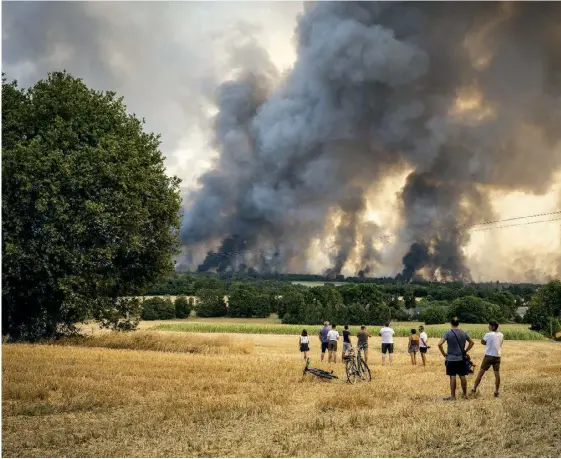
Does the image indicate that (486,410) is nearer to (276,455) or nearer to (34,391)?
(276,455)

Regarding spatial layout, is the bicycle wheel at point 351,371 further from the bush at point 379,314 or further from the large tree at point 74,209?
the bush at point 379,314

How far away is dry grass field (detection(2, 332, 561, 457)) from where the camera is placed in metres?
11.6

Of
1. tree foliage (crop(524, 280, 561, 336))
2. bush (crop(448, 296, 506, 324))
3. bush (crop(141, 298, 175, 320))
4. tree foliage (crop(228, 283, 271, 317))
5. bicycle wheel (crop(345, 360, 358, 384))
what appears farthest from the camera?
tree foliage (crop(228, 283, 271, 317))

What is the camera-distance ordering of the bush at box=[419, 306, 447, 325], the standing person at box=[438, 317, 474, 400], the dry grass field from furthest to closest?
1. the bush at box=[419, 306, 447, 325]
2. the standing person at box=[438, 317, 474, 400]
3. the dry grass field

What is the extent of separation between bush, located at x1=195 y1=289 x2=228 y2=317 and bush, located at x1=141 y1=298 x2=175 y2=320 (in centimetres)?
790

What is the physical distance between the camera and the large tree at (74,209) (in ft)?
106

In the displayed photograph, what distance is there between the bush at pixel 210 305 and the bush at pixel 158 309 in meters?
7.90

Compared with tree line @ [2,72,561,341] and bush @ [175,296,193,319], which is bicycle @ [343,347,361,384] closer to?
tree line @ [2,72,561,341]

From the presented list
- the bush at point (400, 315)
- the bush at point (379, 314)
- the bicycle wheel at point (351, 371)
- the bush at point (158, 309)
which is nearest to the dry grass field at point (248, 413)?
the bicycle wheel at point (351, 371)

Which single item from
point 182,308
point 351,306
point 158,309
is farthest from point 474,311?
point 158,309

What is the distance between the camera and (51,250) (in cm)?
3231

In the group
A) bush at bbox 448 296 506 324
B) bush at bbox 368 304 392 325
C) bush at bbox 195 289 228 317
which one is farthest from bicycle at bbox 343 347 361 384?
bush at bbox 448 296 506 324

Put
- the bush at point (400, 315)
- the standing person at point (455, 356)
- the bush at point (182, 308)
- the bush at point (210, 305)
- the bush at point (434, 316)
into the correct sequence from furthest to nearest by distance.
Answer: the bush at point (400, 315) → the bush at point (210, 305) → the bush at point (182, 308) → the bush at point (434, 316) → the standing person at point (455, 356)

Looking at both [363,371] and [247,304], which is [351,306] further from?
[363,371]
